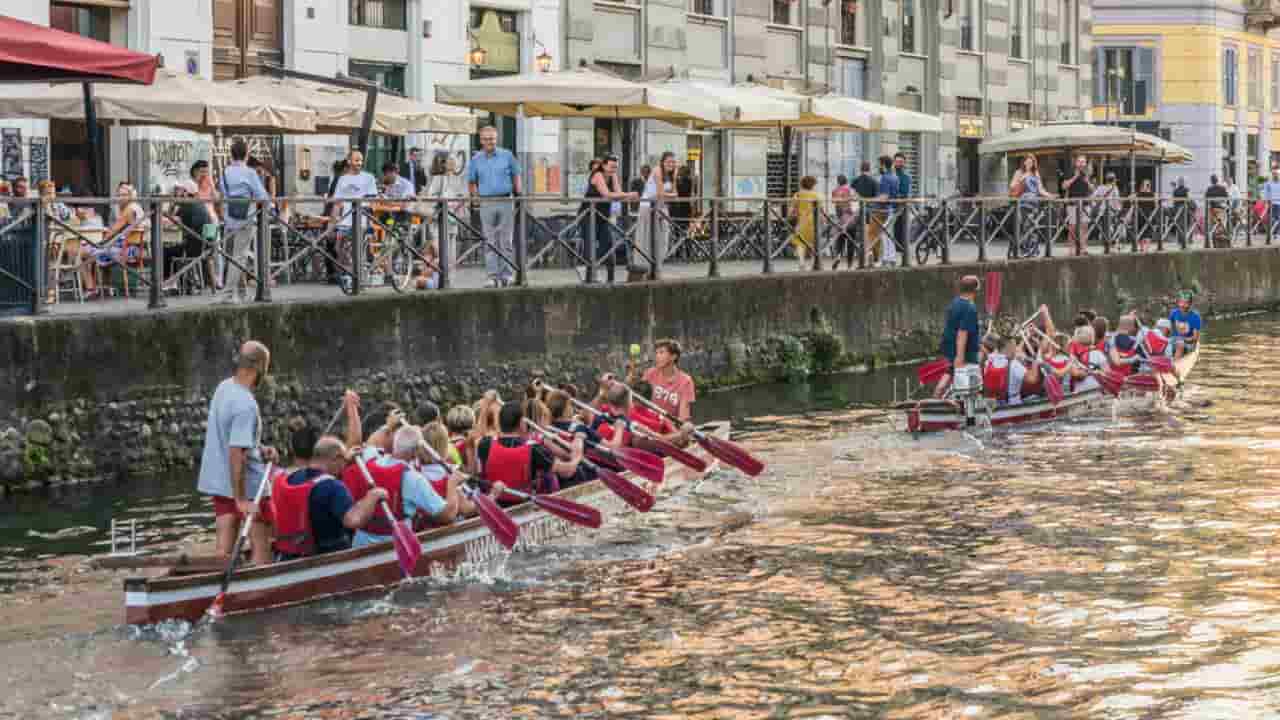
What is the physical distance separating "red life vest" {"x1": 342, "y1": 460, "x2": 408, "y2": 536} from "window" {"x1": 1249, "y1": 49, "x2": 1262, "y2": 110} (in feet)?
185

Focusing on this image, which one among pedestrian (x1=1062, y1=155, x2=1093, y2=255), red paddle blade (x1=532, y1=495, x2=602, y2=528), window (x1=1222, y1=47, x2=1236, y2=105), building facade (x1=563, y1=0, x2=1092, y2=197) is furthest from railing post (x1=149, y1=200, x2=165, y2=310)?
window (x1=1222, y1=47, x2=1236, y2=105)

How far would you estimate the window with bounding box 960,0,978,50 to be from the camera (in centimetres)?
5116

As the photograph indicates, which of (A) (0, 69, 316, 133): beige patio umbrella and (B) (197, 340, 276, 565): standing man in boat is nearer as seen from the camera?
(B) (197, 340, 276, 565): standing man in boat

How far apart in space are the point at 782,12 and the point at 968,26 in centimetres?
918

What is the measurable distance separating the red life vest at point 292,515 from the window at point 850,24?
1314 inches

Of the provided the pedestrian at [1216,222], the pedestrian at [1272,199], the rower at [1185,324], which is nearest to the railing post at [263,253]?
the rower at [1185,324]

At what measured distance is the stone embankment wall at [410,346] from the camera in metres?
18.7

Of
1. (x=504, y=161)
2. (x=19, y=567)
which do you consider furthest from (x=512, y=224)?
(x=19, y=567)

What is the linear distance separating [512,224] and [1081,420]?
644 cm

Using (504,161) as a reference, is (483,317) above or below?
below

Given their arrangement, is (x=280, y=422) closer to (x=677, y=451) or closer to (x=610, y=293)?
(x=677, y=451)

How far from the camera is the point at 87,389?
743 inches

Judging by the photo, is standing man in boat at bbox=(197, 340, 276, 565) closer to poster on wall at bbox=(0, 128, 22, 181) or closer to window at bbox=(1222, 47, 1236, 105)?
poster on wall at bbox=(0, 128, 22, 181)

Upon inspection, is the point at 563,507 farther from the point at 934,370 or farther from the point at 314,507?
the point at 934,370
